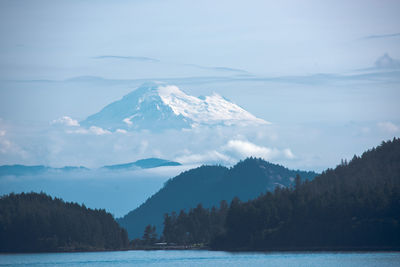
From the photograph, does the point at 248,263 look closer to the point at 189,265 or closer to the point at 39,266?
the point at 189,265

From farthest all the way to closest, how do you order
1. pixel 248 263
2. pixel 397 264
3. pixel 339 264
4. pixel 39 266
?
1. pixel 39 266
2. pixel 248 263
3. pixel 339 264
4. pixel 397 264

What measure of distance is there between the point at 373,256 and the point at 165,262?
4874cm

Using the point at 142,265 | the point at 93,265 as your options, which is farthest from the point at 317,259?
the point at 93,265

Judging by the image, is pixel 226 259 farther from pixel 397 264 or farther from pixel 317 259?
pixel 397 264

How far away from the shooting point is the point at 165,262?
A: 639 ft

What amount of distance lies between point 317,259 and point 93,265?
53.0m

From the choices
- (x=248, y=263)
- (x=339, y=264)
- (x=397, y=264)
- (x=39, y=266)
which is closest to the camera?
(x=397, y=264)

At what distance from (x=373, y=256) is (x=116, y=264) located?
201 ft

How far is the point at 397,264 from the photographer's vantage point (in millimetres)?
153375

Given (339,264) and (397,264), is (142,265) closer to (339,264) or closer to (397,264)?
(339,264)

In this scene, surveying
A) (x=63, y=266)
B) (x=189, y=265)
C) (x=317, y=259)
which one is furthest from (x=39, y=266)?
(x=317, y=259)

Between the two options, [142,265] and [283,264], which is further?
[142,265]

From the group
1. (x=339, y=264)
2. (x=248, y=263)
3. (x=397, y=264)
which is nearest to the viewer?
(x=397, y=264)

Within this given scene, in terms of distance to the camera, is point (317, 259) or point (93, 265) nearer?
point (317, 259)
